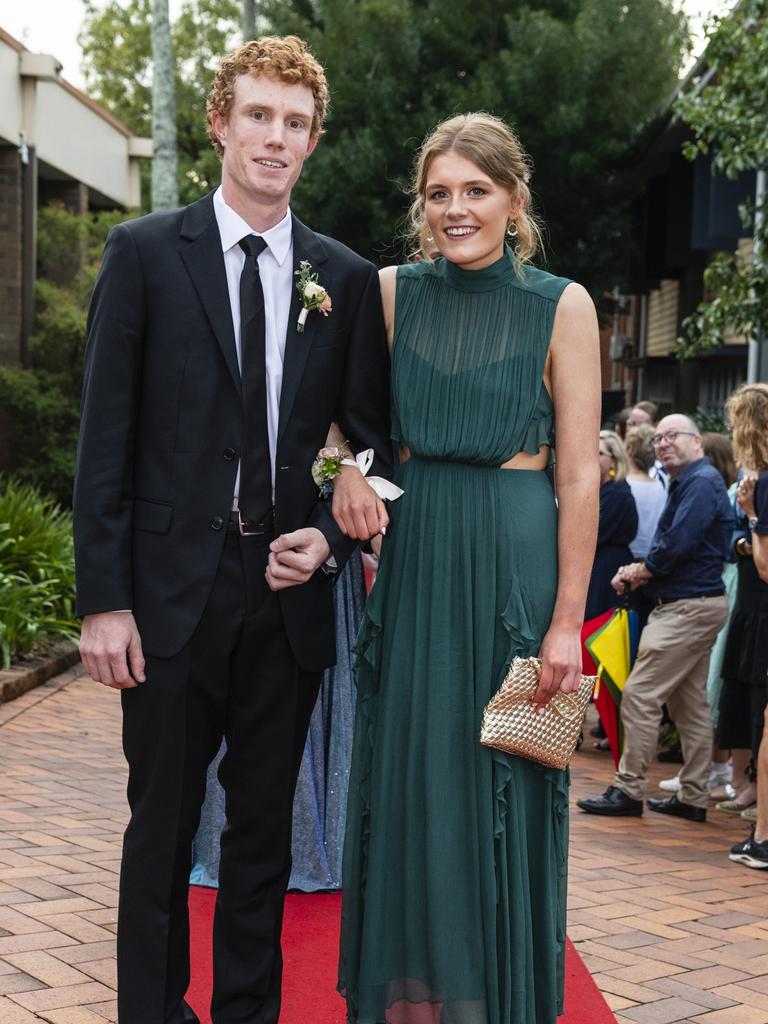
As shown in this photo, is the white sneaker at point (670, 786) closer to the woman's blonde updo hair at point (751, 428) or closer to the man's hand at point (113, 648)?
the woman's blonde updo hair at point (751, 428)

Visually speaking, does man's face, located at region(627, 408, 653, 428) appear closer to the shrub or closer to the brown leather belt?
the shrub

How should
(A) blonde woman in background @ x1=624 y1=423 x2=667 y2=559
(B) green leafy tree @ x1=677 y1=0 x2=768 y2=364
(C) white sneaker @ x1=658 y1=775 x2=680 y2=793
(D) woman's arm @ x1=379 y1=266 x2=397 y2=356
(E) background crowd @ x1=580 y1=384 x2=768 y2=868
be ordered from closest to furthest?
(D) woman's arm @ x1=379 y1=266 x2=397 y2=356
(E) background crowd @ x1=580 y1=384 x2=768 y2=868
(C) white sneaker @ x1=658 y1=775 x2=680 y2=793
(A) blonde woman in background @ x1=624 y1=423 x2=667 y2=559
(B) green leafy tree @ x1=677 y1=0 x2=768 y2=364

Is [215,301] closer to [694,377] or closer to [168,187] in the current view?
[168,187]

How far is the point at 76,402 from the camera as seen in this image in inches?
598

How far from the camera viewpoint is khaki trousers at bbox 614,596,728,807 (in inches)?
273

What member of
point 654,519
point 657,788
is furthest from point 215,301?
point 654,519

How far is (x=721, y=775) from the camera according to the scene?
7730 millimetres

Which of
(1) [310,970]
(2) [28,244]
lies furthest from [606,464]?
(2) [28,244]

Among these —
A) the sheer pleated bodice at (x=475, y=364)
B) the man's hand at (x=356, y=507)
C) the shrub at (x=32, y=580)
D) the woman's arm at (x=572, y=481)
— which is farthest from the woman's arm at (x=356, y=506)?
the shrub at (x=32, y=580)

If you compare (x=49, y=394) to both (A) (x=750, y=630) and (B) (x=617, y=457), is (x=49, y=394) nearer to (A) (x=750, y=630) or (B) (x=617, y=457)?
(B) (x=617, y=457)

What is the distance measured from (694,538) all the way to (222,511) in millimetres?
4347

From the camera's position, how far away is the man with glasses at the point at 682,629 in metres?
6.92

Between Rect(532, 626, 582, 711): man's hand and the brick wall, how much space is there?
13743 millimetres

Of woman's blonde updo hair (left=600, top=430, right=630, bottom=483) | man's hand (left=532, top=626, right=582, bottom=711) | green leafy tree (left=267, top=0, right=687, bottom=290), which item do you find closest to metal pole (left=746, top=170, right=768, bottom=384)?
woman's blonde updo hair (left=600, top=430, right=630, bottom=483)
